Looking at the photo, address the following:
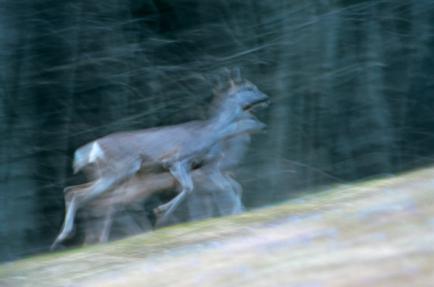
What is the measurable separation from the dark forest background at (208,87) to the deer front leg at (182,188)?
1.06m

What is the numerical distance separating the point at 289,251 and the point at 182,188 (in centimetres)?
510

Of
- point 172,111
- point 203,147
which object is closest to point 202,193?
point 203,147

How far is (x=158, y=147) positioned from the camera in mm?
11391

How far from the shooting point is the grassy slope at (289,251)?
5.25 metres

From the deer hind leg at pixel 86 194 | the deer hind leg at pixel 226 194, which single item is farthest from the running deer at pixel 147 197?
the deer hind leg at pixel 86 194

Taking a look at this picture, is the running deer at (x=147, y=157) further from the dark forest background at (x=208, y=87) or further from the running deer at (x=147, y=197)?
the dark forest background at (x=208, y=87)

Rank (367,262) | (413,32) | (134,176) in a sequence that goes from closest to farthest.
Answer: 1. (367,262)
2. (134,176)
3. (413,32)

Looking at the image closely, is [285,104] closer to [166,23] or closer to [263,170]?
[263,170]

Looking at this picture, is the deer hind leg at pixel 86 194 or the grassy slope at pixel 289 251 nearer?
the grassy slope at pixel 289 251

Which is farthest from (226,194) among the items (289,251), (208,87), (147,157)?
(289,251)

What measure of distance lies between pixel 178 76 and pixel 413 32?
153 inches

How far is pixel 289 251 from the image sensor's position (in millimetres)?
6273

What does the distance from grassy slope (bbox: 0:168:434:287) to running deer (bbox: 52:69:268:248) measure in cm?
207

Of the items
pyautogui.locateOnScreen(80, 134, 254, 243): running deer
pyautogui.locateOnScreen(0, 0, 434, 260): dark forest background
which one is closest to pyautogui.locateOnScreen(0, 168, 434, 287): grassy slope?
pyautogui.locateOnScreen(80, 134, 254, 243): running deer
